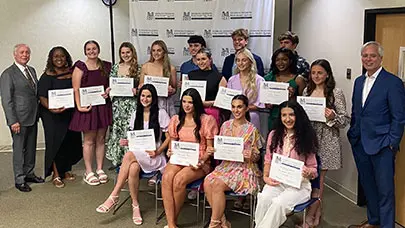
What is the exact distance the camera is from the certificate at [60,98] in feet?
14.6

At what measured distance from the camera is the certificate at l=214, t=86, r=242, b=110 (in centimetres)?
378

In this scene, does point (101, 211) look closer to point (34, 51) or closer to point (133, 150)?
point (133, 150)

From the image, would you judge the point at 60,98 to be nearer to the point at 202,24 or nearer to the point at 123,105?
the point at 123,105

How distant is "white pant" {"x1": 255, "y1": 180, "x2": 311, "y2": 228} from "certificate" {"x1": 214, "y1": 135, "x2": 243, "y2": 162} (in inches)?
13.0

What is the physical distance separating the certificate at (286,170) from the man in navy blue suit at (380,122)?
0.63 m

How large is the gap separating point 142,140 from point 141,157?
150mm

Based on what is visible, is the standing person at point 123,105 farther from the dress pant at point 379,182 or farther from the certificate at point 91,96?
the dress pant at point 379,182

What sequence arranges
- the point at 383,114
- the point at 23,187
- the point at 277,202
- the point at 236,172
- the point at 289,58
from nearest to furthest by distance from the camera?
1. the point at 277,202
2. the point at 383,114
3. the point at 236,172
4. the point at 289,58
5. the point at 23,187

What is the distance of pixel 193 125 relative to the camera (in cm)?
364

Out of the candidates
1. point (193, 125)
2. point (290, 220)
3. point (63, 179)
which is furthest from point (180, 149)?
point (63, 179)

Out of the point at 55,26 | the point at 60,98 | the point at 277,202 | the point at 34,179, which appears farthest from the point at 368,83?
the point at 55,26

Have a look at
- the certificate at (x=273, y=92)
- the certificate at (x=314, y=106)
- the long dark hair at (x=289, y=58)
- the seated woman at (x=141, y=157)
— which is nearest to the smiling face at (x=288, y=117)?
the certificate at (x=314, y=106)

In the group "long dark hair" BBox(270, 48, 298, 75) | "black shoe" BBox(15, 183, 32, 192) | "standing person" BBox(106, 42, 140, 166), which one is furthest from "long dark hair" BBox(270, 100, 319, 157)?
"black shoe" BBox(15, 183, 32, 192)

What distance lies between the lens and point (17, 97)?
441 cm
